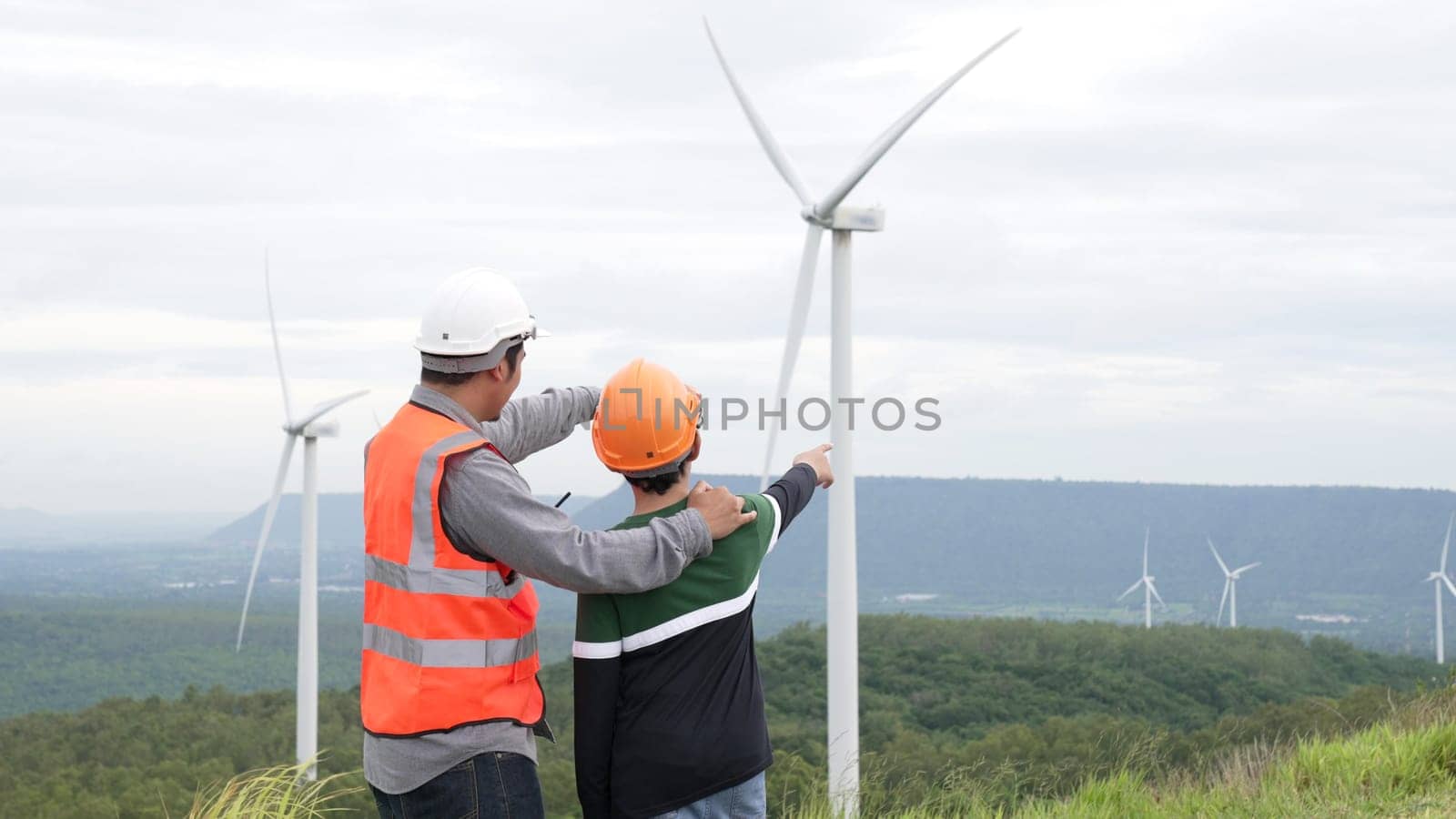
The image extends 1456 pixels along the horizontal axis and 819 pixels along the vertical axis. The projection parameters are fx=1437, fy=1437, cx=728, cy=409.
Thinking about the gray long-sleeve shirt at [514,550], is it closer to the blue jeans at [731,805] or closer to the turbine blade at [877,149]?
the blue jeans at [731,805]

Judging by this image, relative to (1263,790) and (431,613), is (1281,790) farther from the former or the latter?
(431,613)

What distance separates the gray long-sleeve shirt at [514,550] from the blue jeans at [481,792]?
0.03m

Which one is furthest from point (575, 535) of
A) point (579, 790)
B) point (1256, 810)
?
point (1256, 810)

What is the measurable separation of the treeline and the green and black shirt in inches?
992

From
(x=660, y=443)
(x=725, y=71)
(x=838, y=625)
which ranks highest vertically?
(x=725, y=71)

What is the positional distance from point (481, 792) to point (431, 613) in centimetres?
67

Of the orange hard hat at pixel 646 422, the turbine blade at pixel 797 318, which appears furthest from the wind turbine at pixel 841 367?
the orange hard hat at pixel 646 422

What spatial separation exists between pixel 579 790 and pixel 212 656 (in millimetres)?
157175

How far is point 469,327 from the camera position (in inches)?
209

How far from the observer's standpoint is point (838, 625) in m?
21.6

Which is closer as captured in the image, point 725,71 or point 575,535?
point 575,535

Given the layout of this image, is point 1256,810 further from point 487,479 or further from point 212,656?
point 212,656

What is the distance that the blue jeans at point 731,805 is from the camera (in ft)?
17.7

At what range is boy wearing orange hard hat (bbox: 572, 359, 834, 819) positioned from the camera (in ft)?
17.2
